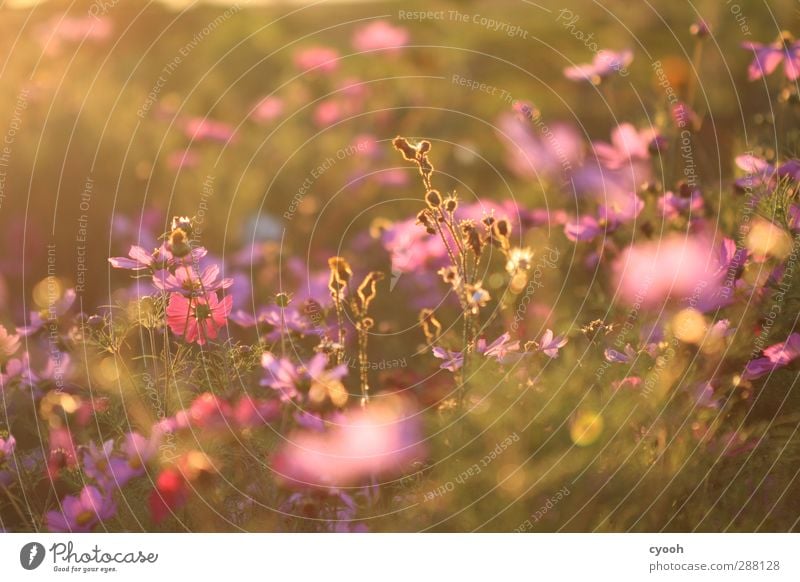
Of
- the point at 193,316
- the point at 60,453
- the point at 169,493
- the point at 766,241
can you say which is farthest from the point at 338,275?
the point at 766,241

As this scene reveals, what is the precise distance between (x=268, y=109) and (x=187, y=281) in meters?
0.54

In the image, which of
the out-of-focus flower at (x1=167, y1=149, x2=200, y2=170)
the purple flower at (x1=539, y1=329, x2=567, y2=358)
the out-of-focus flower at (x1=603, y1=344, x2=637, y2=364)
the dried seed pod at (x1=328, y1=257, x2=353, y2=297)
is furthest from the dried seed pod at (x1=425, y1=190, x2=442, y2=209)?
the out-of-focus flower at (x1=167, y1=149, x2=200, y2=170)

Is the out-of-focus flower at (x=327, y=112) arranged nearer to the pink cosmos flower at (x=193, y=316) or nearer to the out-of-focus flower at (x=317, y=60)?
the out-of-focus flower at (x=317, y=60)

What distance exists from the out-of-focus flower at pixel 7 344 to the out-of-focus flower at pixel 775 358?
1454 mm

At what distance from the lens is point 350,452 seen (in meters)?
1.90

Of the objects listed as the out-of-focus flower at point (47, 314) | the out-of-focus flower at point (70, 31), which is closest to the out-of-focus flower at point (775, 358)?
the out-of-focus flower at point (47, 314)

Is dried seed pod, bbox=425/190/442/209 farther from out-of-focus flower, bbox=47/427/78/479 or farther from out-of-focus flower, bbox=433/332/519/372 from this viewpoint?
out-of-focus flower, bbox=47/427/78/479

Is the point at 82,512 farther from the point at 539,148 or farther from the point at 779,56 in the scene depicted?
the point at 779,56

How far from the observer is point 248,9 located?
7.20ft

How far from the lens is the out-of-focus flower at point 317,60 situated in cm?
220

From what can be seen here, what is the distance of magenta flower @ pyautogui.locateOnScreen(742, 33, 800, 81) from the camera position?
2.00 meters
